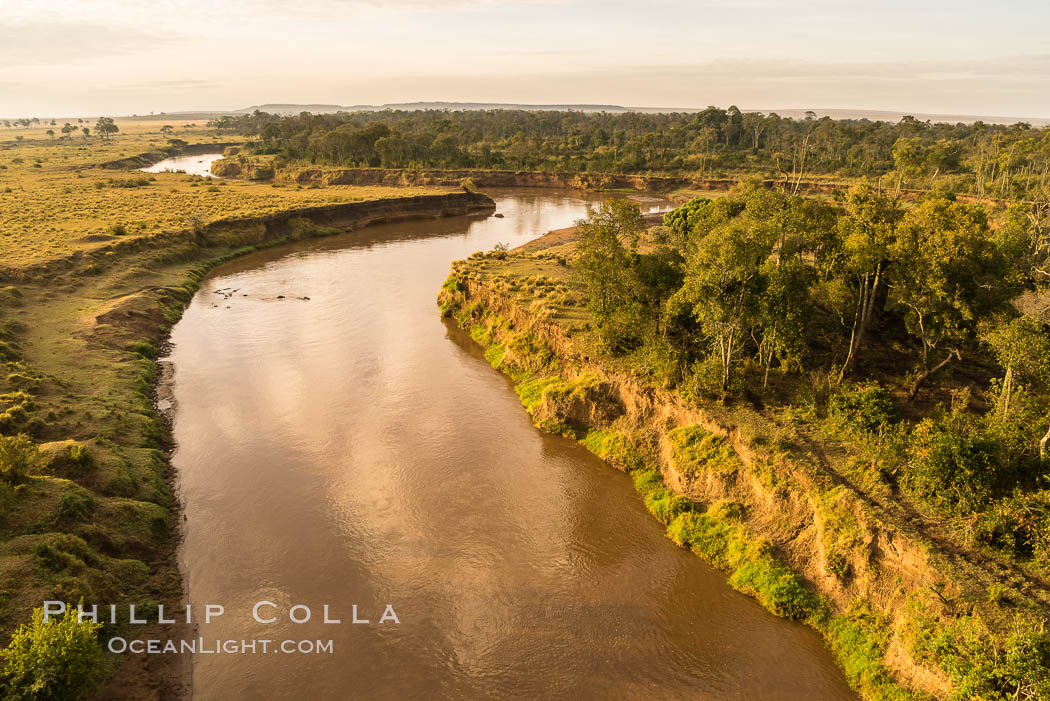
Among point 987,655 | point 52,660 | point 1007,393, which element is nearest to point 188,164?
Result: point 52,660

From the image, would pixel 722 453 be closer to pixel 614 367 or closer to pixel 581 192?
pixel 614 367

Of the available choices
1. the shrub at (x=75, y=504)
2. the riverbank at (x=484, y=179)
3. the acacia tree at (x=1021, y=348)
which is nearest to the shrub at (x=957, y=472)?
the acacia tree at (x=1021, y=348)

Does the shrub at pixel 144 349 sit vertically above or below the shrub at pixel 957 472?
below

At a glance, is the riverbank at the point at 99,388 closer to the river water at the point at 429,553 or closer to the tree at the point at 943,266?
the river water at the point at 429,553

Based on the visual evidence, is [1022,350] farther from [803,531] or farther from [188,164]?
[188,164]

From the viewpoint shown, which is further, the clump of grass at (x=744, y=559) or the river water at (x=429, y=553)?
the clump of grass at (x=744, y=559)

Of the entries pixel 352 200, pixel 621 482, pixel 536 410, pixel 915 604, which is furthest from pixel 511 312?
pixel 352 200
